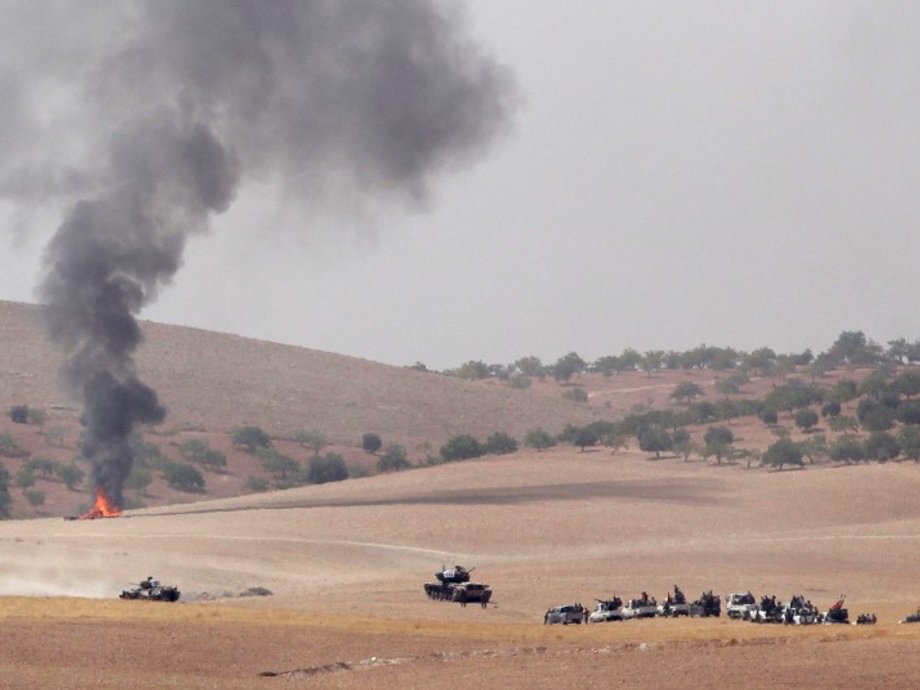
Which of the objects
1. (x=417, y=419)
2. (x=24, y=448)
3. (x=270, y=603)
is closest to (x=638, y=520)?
(x=270, y=603)

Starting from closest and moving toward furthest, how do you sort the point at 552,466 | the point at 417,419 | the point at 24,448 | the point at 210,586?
the point at 210,586, the point at 552,466, the point at 24,448, the point at 417,419

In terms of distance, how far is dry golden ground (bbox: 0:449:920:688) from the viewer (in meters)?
35.2

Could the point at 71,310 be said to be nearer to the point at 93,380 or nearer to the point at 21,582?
the point at 93,380

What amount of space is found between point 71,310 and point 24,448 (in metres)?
35.2

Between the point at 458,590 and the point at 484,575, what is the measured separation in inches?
424

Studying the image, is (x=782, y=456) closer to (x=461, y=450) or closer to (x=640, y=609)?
(x=461, y=450)

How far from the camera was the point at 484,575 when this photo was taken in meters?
63.7

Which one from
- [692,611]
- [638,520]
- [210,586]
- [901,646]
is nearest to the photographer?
[901,646]

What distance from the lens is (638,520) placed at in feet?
266

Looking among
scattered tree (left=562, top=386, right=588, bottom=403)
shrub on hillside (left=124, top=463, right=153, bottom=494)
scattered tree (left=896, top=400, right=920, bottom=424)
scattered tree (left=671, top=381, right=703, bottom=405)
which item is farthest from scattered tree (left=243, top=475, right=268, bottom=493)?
scattered tree (left=671, top=381, right=703, bottom=405)

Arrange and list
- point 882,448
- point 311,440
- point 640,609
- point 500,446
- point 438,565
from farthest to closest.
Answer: point 311,440 < point 500,446 < point 882,448 < point 438,565 < point 640,609

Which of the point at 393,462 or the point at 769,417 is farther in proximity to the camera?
the point at 769,417

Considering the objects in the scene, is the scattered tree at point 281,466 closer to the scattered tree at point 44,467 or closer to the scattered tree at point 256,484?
the scattered tree at point 256,484

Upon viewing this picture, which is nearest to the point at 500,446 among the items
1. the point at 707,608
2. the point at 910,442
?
the point at 910,442
